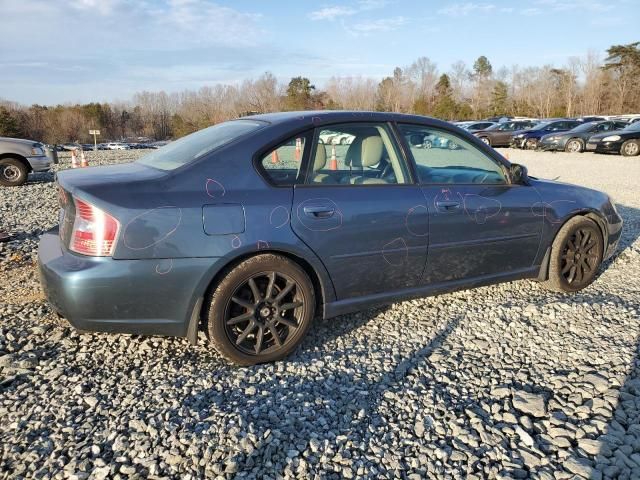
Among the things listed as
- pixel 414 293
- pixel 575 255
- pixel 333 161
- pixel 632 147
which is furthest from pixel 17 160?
pixel 632 147

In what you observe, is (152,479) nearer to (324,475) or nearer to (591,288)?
(324,475)

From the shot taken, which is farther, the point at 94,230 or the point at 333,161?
the point at 333,161

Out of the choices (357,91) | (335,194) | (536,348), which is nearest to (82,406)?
(335,194)

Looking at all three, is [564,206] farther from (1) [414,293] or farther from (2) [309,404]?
(2) [309,404]

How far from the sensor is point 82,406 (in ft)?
8.16

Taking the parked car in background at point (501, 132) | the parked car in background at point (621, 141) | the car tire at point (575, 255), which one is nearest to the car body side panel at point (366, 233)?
the car tire at point (575, 255)

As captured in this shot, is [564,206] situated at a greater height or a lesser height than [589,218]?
greater

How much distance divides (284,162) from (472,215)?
1.49m

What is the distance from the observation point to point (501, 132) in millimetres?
25281

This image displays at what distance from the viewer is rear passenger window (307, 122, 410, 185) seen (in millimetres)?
3186

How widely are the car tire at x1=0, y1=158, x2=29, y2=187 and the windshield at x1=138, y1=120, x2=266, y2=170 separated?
876cm

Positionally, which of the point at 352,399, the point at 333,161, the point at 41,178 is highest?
the point at 333,161

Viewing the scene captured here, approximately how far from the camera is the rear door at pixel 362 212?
2980 mm

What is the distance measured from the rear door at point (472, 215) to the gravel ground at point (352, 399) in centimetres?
41
